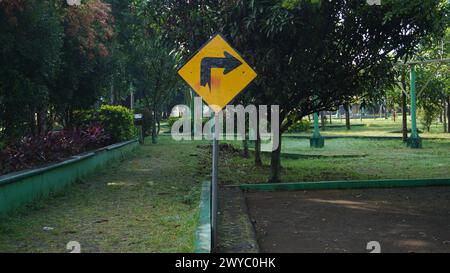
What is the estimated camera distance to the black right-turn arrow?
5.48m

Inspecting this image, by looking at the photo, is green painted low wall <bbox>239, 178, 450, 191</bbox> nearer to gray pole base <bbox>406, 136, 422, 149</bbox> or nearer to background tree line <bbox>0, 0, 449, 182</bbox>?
background tree line <bbox>0, 0, 449, 182</bbox>

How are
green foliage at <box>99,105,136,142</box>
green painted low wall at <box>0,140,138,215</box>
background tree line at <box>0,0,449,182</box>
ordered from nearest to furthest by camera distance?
green painted low wall at <box>0,140,138,215</box>, background tree line at <box>0,0,449,182</box>, green foliage at <box>99,105,136,142</box>

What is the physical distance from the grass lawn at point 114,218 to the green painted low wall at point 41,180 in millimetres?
167

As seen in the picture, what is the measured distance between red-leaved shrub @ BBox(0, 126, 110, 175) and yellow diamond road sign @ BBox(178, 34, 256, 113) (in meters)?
4.65

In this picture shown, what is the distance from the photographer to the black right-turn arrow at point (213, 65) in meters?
5.48

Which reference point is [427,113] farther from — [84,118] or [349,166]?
[84,118]

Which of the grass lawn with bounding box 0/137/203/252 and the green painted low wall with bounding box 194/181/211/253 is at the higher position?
the green painted low wall with bounding box 194/181/211/253

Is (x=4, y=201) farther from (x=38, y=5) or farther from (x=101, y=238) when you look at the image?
(x=38, y=5)

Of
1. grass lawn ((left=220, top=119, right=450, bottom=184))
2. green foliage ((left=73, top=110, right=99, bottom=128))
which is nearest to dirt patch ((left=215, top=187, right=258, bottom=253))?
grass lawn ((left=220, top=119, right=450, bottom=184))

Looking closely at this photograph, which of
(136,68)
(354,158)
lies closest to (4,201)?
(354,158)

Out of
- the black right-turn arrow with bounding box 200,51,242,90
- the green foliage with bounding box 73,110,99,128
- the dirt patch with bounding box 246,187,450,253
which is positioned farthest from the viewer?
the green foliage with bounding box 73,110,99,128

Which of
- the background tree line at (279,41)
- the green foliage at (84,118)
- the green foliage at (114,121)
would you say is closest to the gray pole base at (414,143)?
the background tree line at (279,41)

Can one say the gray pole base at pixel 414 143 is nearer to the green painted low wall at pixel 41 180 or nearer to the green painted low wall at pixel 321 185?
the green painted low wall at pixel 321 185
